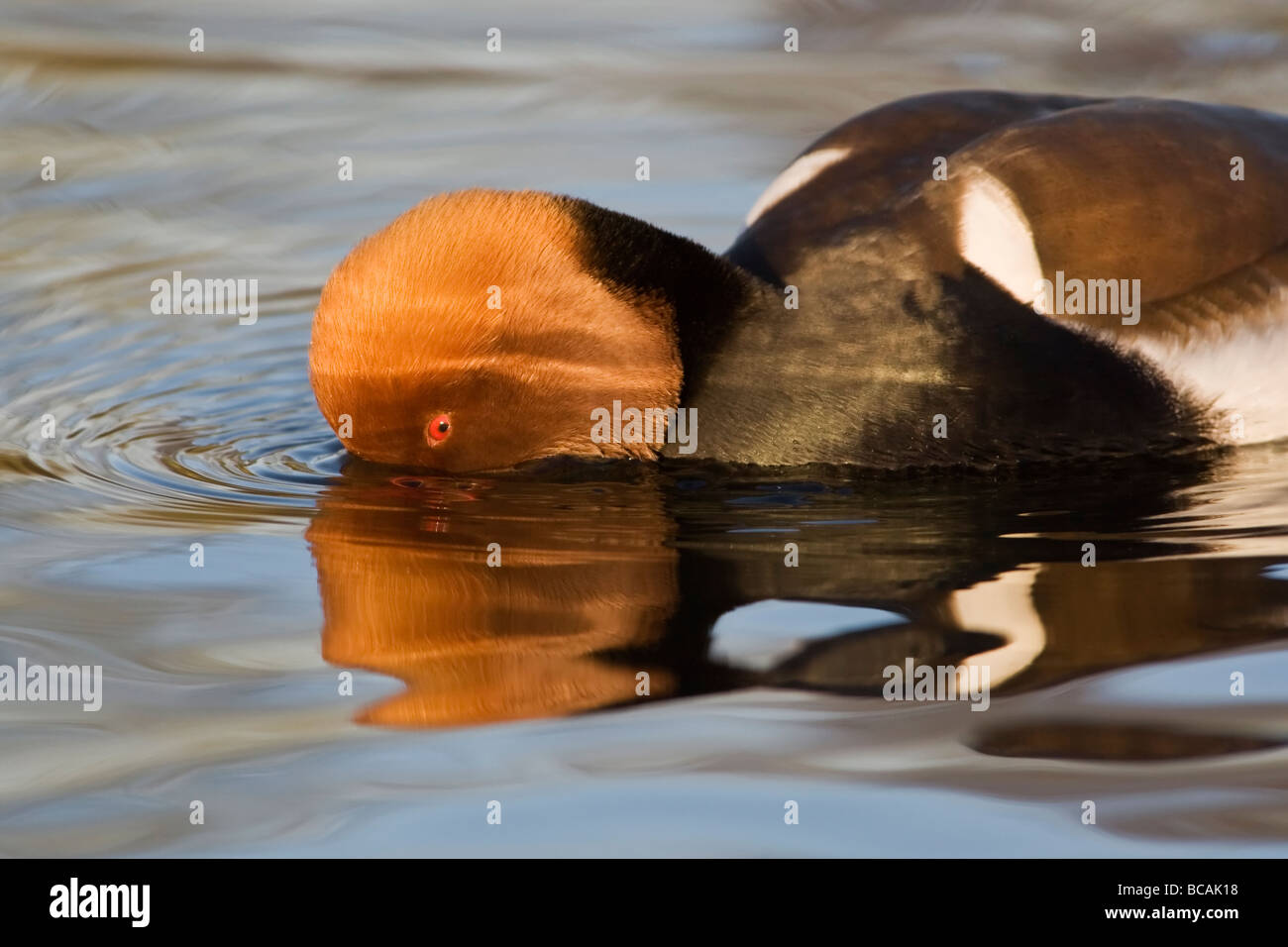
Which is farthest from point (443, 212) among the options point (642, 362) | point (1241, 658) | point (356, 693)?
point (1241, 658)

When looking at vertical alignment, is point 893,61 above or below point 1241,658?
above

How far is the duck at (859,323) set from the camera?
5586 millimetres

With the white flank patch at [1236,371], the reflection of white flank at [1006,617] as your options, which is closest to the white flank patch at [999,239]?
the white flank patch at [1236,371]

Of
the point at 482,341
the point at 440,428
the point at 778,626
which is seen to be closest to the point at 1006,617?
the point at 778,626

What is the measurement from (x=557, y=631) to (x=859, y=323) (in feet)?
5.42

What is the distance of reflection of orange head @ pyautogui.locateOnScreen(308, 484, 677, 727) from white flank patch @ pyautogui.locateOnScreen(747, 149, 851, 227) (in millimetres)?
1475

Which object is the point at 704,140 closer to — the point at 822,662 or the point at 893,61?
the point at 893,61

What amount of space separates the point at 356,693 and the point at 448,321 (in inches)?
60.7

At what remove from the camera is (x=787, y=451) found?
18.7ft

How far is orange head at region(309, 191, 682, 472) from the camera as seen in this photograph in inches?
215

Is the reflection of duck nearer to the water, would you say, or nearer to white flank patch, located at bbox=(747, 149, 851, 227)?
the water

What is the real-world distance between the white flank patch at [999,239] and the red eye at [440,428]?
162 cm

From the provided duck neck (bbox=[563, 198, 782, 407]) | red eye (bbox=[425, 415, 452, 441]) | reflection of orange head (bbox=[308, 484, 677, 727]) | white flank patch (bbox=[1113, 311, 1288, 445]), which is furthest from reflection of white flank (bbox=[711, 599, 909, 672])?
white flank patch (bbox=[1113, 311, 1288, 445])

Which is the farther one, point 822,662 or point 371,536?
point 371,536
